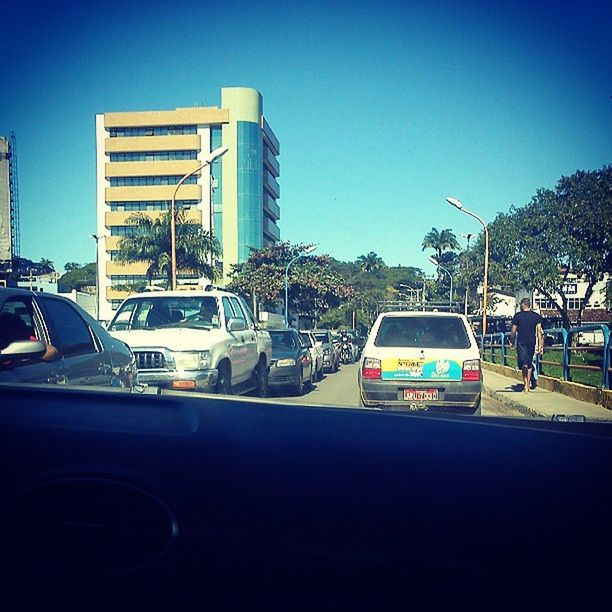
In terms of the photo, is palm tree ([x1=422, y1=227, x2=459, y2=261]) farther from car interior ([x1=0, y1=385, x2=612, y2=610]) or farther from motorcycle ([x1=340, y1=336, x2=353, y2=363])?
car interior ([x1=0, y1=385, x2=612, y2=610])

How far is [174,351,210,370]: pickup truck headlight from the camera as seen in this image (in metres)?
7.83

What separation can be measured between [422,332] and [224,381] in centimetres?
287

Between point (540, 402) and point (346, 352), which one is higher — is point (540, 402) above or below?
above

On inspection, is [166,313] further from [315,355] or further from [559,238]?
[559,238]

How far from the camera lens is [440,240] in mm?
90250

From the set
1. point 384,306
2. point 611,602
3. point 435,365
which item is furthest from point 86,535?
point 384,306

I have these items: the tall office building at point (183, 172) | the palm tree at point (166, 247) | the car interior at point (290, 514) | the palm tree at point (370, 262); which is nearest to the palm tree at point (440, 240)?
the palm tree at point (370, 262)

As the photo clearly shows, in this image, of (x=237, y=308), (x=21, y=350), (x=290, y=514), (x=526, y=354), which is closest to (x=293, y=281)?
(x=526, y=354)

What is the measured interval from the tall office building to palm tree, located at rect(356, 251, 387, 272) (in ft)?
156

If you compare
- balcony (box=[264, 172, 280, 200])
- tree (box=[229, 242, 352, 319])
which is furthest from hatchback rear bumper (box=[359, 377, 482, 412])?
balcony (box=[264, 172, 280, 200])

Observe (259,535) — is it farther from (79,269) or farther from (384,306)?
(79,269)

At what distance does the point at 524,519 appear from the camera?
145 cm

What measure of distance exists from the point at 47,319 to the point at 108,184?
204 ft

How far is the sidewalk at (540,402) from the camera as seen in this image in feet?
32.2
